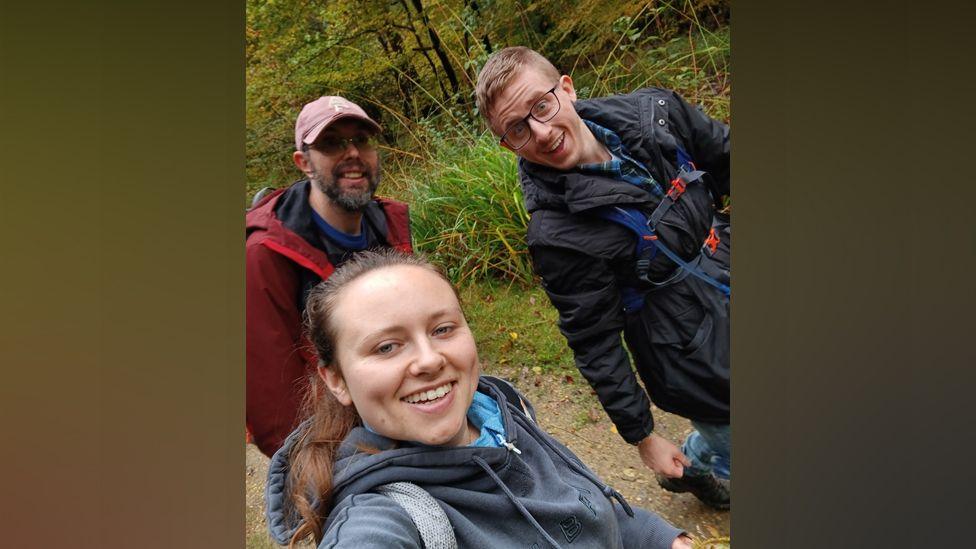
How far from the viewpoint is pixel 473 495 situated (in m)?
1.35

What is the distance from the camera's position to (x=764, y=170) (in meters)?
1.85

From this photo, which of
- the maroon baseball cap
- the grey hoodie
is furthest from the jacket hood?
the maroon baseball cap

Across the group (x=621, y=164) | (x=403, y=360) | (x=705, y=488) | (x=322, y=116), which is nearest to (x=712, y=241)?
(x=621, y=164)

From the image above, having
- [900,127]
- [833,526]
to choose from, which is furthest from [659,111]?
[833,526]

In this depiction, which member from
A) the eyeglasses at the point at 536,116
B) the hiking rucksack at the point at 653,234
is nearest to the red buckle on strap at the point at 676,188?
the hiking rucksack at the point at 653,234

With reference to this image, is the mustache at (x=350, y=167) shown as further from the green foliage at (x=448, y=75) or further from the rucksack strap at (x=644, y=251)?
the rucksack strap at (x=644, y=251)

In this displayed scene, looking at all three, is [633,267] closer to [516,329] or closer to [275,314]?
[516,329]

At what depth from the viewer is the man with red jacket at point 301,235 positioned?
1.63m

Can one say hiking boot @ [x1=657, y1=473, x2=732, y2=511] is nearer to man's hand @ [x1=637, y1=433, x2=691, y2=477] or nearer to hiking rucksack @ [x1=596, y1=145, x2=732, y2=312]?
man's hand @ [x1=637, y1=433, x2=691, y2=477]

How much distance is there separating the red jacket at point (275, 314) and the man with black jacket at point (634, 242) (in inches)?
14.7

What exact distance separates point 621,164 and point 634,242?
0.65 ft

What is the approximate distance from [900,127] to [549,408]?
1.14 metres

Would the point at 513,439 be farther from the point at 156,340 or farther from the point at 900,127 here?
the point at 900,127

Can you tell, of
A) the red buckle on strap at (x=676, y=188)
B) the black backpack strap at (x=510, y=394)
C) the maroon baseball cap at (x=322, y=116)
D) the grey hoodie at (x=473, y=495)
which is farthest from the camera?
the red buckle on strap at (x=676, y=188)
